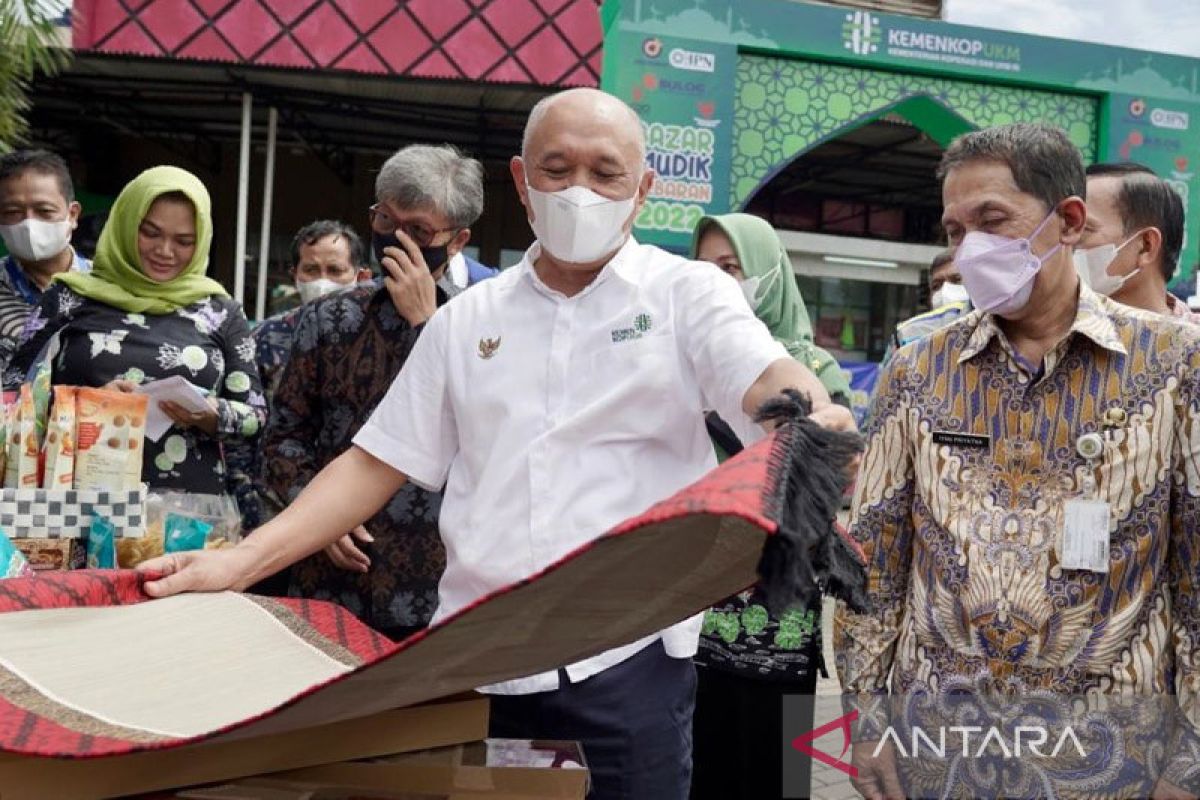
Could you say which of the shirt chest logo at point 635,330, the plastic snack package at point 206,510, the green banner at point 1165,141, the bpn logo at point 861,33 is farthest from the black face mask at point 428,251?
the green banner at point 1165,141

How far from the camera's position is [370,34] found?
10.7 m

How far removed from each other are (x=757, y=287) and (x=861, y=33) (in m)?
7.86

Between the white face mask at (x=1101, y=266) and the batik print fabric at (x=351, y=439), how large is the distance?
1705 mm

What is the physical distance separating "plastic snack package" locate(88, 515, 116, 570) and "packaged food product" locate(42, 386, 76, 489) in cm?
11

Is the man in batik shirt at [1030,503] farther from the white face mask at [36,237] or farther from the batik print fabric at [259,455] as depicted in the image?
the white face mask at [36,237]

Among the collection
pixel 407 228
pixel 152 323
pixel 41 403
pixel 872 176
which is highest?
pixel 872 176

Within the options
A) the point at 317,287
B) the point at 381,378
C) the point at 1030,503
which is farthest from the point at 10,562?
the point at 317,287

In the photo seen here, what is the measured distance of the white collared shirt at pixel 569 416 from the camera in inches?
65.3

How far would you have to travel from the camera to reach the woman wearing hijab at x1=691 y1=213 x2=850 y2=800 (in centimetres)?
272

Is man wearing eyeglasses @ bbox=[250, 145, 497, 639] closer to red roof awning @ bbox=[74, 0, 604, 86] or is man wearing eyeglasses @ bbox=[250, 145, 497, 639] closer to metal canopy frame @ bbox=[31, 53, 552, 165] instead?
red roof awning @ bbox=[74, 0, 604, 86]

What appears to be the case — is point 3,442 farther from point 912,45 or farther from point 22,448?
point 912,45

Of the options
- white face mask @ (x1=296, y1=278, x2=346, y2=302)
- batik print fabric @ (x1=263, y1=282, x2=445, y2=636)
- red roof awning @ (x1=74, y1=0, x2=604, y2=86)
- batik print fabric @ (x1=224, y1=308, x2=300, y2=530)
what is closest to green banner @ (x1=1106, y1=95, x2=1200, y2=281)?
red roof awning @ (x1=74, y1=0, x2=604, y2=86)

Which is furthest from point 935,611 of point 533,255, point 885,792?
point 533,255

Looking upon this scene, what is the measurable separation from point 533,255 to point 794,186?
52.7 ft
